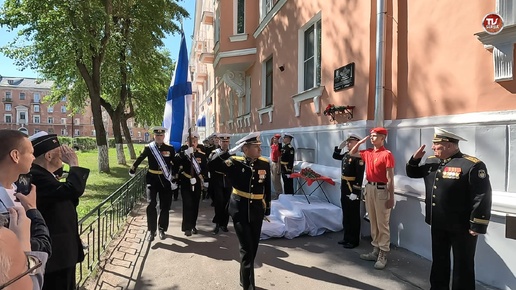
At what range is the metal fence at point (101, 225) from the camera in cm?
458

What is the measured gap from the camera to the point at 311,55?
30.3ft

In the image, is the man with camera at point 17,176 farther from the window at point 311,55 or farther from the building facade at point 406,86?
the window at point 311,55

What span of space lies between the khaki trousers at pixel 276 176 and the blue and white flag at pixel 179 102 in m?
3.49

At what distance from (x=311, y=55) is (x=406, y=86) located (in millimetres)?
→ 3990

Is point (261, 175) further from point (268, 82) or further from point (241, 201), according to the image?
point (268, 82)

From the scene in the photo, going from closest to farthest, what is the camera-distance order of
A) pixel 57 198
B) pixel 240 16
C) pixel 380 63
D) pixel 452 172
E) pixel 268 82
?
pixel 57 198 → pixel 452 172 → pixel 380 63 → pixel 268 82 → pixel 240 16

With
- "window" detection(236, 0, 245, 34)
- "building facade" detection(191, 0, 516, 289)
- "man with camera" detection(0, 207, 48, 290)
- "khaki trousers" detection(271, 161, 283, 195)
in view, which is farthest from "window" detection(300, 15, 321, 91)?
"man with camera" detection(0, 207, 48, 290)

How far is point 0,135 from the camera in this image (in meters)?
1.82

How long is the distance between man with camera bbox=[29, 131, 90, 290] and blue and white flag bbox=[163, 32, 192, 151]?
3.69 metres

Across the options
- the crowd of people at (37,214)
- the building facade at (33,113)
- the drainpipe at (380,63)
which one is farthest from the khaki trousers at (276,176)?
the building facade at (33,113)

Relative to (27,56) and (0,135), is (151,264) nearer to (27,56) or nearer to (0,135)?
(0,135)

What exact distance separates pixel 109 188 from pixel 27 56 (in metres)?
7.84

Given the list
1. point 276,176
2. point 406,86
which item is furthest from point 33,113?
point 406,86

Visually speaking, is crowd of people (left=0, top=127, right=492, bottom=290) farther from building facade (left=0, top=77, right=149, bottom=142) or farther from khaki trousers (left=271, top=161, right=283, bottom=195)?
building facade (left=0, top=77, right=149, bottom=142)
